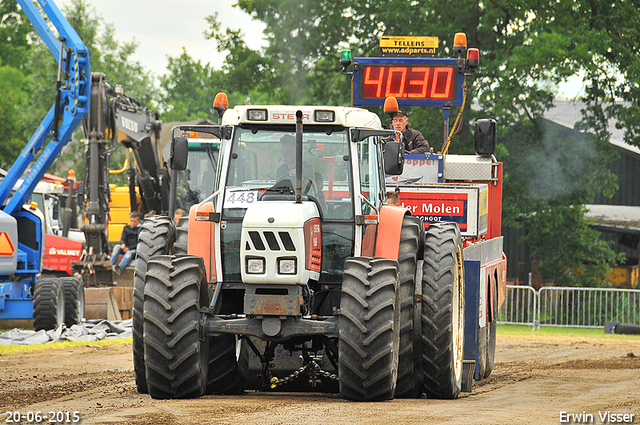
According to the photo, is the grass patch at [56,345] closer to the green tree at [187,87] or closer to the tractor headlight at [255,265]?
the tractor headlight at [255,265]

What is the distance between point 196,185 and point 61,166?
112 feet

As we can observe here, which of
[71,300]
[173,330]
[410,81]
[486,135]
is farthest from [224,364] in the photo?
[71,300]

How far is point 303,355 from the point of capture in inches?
360

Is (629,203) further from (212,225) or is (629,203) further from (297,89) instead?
(212,225)

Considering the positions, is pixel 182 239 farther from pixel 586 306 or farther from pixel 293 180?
pixel 586 306

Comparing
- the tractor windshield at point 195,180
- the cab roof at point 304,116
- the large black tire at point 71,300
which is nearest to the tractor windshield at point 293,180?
the cab roof at point 304,116

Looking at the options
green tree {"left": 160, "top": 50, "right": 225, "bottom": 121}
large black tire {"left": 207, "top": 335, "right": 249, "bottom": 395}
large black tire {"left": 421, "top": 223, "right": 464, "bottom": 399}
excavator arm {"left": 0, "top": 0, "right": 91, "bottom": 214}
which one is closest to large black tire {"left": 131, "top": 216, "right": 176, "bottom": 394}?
large black tire {"left": 207, "top": 335, "right": 249, "bottom": 395}

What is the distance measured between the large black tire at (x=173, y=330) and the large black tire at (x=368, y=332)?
3.90 ft

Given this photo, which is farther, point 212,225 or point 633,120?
point 633,120

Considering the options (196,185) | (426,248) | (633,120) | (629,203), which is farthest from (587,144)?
(426,248)

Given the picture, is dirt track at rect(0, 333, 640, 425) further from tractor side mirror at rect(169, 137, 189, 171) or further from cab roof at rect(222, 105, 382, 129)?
cab roof at rect(222, 105, 382, 129)

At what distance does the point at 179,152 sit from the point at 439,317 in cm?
267

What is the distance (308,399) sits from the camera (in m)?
8.77

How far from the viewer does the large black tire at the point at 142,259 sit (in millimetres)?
8773
